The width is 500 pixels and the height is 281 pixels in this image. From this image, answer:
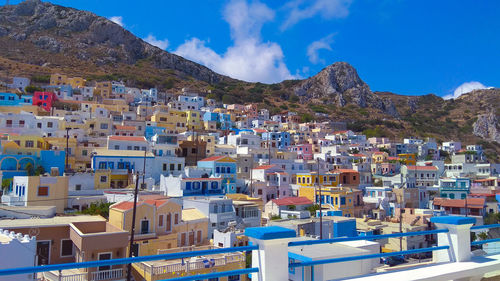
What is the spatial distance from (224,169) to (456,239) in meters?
36.5

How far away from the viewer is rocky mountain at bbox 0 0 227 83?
10855cm

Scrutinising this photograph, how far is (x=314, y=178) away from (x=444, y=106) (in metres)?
135

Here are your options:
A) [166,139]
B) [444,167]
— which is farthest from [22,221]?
[444,167]

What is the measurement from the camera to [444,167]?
212 ft

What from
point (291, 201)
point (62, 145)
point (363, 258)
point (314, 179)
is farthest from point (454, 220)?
point (62, 145)

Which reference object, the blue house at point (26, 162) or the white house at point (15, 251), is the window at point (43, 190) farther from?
the white house at point (15, 251)

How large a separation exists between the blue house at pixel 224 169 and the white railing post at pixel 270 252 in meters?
35.4

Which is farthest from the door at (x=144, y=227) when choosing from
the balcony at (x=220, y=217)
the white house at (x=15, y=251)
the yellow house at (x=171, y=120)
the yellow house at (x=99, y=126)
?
the yellow house at (x=171, y=120)

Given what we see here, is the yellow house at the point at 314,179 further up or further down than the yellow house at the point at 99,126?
further down

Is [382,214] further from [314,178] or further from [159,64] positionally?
[159,64]

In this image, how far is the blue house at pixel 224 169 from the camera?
39.6 metres

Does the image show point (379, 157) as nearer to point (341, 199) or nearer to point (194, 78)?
point (341, 199)

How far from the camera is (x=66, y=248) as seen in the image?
1778 centimetres

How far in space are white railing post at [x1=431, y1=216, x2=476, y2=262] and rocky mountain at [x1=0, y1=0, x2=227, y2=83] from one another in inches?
4517
